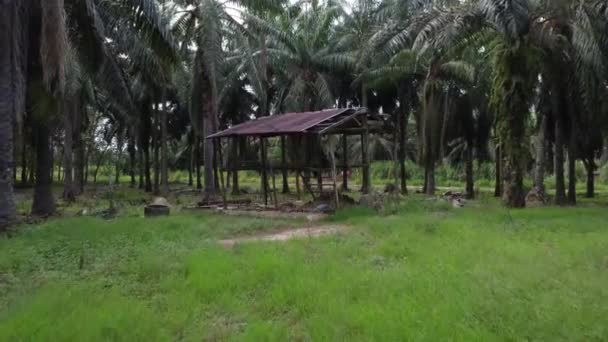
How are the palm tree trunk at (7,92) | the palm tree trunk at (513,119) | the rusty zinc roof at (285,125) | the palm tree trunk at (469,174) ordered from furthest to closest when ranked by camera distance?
the palm tree trunk at (469,174)
the rusty zinc roof at (285,125)
the palm tree trunk at (513,119)
the palm tree trunk at (7,92)

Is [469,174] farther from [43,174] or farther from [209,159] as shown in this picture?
[43,174]

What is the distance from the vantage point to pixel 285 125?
17.4 metres

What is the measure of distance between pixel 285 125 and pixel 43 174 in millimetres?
7070

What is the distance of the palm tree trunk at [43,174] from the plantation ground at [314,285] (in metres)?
4.55

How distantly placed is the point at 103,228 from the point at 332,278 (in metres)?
6.55

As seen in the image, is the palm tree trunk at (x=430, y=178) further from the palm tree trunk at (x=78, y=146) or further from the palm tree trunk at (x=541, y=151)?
the palm tree trunk at (x=78, y=146)

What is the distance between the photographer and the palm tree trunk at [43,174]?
1528 cm

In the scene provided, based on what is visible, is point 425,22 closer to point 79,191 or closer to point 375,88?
point 375,88

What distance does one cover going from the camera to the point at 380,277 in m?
7.12

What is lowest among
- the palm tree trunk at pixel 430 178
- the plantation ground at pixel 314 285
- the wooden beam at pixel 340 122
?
the plantation ground at pixel 314 285

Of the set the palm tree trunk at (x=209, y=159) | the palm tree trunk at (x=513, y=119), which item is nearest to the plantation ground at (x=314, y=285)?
the palm tree trunk at (x=513, y=119)

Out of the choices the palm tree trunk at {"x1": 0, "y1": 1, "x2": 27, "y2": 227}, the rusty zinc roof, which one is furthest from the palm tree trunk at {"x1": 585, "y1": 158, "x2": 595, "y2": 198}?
the palm tree trunk at {"x1": 0, "y1": 1, "x2": 27, "y2": 227}

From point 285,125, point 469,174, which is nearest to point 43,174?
point 285,125

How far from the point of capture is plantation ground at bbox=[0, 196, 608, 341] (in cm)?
533
